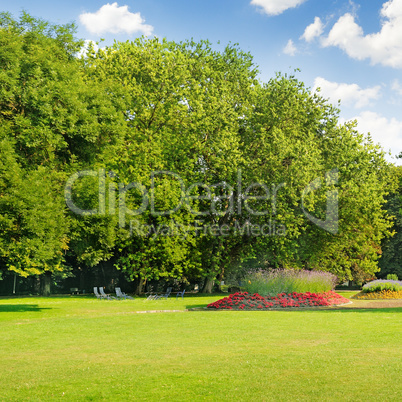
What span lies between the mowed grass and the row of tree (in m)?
11.6

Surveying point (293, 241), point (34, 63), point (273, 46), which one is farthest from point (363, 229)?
point (34, 63)

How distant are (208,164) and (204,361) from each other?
28.6m

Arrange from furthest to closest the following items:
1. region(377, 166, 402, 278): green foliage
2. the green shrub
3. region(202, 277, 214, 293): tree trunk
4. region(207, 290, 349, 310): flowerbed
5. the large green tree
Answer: region(377, 166, 402, 278): green foliage, region(202, 277, 214, 293): tree trunk, the green shrub, region(207, 290, 349, 310): flowerbed, the large green tree

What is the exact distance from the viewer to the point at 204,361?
9641 mm

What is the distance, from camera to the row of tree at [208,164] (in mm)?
28297

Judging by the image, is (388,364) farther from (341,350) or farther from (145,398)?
(145,398)

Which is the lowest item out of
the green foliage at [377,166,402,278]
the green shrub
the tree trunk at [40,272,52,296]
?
the tree trunk at [40,272,52,296]

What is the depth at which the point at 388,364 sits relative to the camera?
9125mm

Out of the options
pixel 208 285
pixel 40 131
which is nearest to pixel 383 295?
pixel 208 285

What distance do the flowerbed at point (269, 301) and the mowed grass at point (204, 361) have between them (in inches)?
245

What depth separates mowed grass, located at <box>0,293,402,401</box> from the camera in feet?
24.3

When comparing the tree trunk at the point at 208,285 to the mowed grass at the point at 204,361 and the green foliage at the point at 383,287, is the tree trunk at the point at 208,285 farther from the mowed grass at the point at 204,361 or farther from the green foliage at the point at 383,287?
the mowed grass at the point at 204,361

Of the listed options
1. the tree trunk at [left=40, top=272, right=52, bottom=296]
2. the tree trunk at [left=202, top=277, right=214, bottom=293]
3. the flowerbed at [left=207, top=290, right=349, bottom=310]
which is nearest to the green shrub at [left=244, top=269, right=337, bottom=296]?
the flowerbed at [left=207, top=290, right=349, bottom=310]

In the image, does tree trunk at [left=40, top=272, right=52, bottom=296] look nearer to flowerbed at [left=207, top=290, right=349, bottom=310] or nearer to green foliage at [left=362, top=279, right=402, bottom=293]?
flowerbed at [left=207, top=290, right=349, bottom=310]
